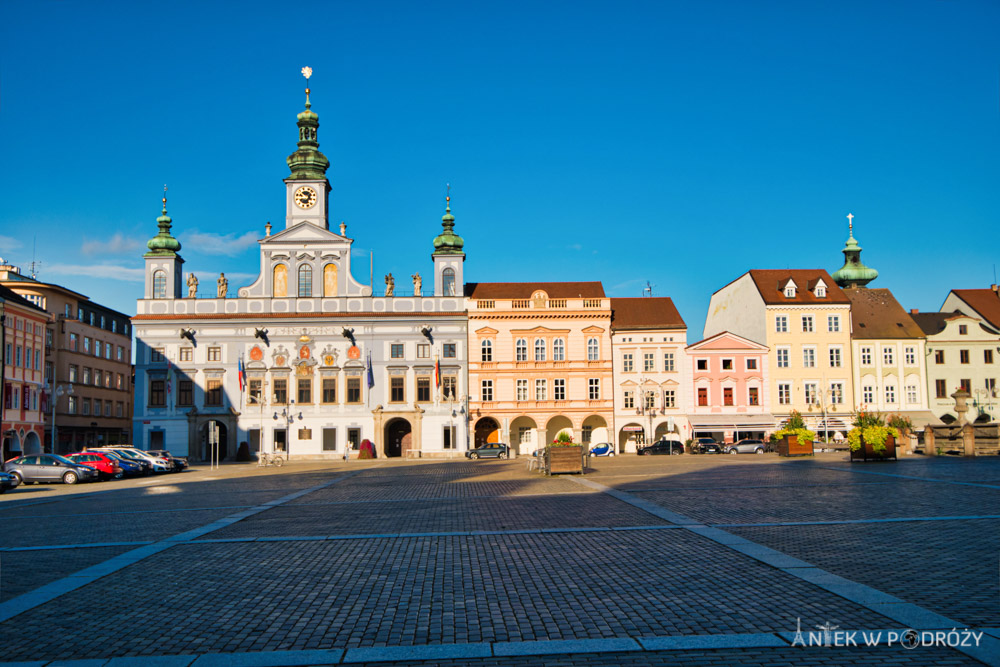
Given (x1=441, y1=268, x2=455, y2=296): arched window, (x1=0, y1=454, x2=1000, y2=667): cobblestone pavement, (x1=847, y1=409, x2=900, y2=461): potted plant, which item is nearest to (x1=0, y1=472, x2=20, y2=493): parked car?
(x1=0, y1=454, x2=1000, y2=667): cobblestone pavement

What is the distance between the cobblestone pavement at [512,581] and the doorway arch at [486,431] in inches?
1718

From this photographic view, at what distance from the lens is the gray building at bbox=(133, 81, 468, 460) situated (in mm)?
61250

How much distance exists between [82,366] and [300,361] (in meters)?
23.7

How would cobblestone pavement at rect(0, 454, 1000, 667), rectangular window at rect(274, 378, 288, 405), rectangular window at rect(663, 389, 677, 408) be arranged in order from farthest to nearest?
rectangular window at rect(663, 389, 677, 408) → rectangular window at rect(274, 378, 288, 405) → cobblestone pavement at rect(0, 454, 1000, 667)

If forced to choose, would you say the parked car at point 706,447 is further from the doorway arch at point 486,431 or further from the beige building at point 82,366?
the beige building at point 82,366

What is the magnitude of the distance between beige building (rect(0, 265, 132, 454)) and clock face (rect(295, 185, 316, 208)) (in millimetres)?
21654

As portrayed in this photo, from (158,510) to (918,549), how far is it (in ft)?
58.0

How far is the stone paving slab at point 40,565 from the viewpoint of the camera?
10872 millimetres

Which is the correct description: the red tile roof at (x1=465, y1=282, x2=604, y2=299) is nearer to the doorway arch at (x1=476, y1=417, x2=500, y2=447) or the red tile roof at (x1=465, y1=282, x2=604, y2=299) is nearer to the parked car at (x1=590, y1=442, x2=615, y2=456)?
the doorway arch at (x1=476, y1=417, x2=500, y2=447)

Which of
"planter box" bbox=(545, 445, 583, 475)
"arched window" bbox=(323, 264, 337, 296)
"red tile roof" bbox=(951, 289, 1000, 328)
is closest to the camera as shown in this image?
"planter box" bbox=(545, 445, 583, 475)

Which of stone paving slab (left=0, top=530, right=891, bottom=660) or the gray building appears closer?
stone paving slab (left=0, top=530, right=891, bottom=660)

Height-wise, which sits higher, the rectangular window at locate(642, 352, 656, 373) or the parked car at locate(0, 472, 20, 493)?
the rectangular window at locate(642, 352, 656, 373)

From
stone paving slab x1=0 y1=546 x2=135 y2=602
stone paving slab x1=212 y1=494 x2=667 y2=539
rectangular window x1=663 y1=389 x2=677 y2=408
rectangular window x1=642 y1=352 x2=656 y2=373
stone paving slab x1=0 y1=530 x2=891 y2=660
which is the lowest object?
stone paving slab x1=212 y1=494 x2=667 y2=539

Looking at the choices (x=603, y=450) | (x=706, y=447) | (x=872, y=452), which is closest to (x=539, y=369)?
(x=603, y=450)
